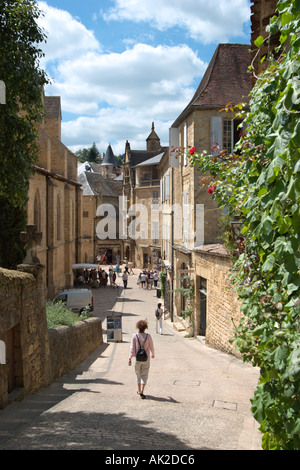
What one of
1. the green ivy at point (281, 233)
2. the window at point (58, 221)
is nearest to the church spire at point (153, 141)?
the window at point (58, 221)

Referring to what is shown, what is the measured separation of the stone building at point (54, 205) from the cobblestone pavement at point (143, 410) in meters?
13.9

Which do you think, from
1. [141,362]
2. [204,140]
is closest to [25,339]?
[141,362]

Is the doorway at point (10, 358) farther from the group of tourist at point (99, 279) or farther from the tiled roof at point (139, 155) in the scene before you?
the tiled roof at point (139, 155)

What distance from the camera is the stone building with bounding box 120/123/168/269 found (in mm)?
52219

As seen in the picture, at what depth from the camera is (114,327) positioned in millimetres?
15945

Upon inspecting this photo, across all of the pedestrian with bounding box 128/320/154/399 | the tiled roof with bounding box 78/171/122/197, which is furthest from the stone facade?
the tiled roof with bounding box 78/171/122/197

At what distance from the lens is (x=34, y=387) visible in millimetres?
8398

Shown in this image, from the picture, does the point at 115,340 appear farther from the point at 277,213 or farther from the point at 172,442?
the point at 277,213

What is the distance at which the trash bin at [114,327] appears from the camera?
1584cm

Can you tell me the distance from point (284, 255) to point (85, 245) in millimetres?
51572

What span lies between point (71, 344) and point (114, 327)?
4.39 m

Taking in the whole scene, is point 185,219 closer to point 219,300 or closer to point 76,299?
point 76,299

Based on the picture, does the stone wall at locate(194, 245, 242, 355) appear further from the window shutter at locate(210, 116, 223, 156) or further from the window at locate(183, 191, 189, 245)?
the window shutter at locate(210, 116, 223, 156)
